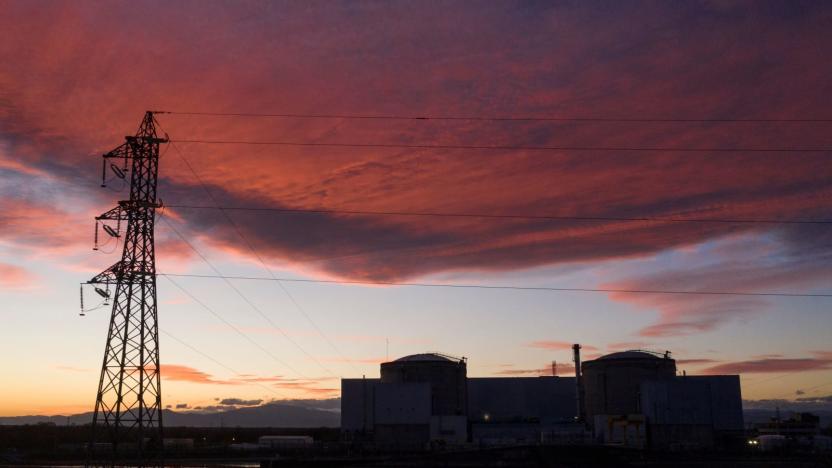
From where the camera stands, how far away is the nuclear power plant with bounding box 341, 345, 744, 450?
9700cm

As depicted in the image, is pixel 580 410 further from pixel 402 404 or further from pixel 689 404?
pixel 402 404

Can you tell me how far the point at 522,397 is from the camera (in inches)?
5187

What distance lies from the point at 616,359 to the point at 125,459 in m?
69.5

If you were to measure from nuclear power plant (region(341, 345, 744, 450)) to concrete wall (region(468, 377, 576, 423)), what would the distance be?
8.84 feet

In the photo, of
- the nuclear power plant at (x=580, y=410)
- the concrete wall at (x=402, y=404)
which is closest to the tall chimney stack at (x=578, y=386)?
the nuclear power plant at (x=580, y=410)

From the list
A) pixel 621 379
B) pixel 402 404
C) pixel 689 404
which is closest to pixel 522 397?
pixel 621 379

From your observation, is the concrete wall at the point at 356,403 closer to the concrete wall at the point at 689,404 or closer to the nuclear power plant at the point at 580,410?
the nuclear power plant at the point at 580,410

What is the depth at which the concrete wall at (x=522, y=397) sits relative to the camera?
429 feet

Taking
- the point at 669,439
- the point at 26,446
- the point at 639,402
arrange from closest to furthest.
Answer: the point at 669,439 < the point at 639,402 < the point at 26,446

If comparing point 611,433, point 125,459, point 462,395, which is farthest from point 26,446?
point 611,433

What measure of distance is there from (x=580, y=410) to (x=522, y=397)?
46.8 ft

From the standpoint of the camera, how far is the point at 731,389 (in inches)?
4080

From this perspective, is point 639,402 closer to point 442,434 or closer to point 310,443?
point 442,434

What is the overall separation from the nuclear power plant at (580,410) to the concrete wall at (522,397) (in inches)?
106
